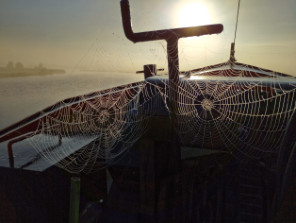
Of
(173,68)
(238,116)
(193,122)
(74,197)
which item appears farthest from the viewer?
(193,122)

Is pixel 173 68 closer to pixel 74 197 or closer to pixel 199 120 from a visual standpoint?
pixel 199 120

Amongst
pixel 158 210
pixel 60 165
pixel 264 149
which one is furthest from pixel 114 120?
pixel 264 149

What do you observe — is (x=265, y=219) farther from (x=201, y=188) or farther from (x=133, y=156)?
(x=133, y=156)

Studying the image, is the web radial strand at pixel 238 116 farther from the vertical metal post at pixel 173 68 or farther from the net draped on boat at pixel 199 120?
the vertical metal post at pixel 173 68

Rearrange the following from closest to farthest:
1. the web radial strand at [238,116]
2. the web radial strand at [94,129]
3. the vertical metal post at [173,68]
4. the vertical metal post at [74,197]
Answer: the vertical metal post at [74,197], the vertical metal post at [173,68], the web radial strand at [94,129], the web radial strand at [238,116]

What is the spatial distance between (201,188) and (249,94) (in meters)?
2.70

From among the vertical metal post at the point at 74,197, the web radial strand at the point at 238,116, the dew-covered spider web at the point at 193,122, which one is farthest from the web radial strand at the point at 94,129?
the vertical metal post at the point at 74,197

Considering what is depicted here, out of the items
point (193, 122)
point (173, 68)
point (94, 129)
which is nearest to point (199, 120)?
point (193, 122)

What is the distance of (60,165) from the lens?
405 centimetres

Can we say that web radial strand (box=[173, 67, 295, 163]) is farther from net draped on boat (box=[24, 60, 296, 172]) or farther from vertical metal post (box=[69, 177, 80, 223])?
vertical metal post (box=[69, 177, 80, 223])

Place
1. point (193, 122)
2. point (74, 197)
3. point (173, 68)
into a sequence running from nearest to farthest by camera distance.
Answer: point (74, 197) → point (173, 68) → point (193, 122)

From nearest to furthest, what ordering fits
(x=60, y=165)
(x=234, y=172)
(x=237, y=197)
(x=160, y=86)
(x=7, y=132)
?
(x=7, y=132) → (x=60, y=165) → (x=237, y=197) → (x=234, y=172) → (x=160, y=86)

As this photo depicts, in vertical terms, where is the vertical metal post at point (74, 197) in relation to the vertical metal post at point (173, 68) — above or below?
below

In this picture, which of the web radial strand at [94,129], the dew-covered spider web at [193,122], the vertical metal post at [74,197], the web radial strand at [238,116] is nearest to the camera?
the vertical metal post at [74,197]
